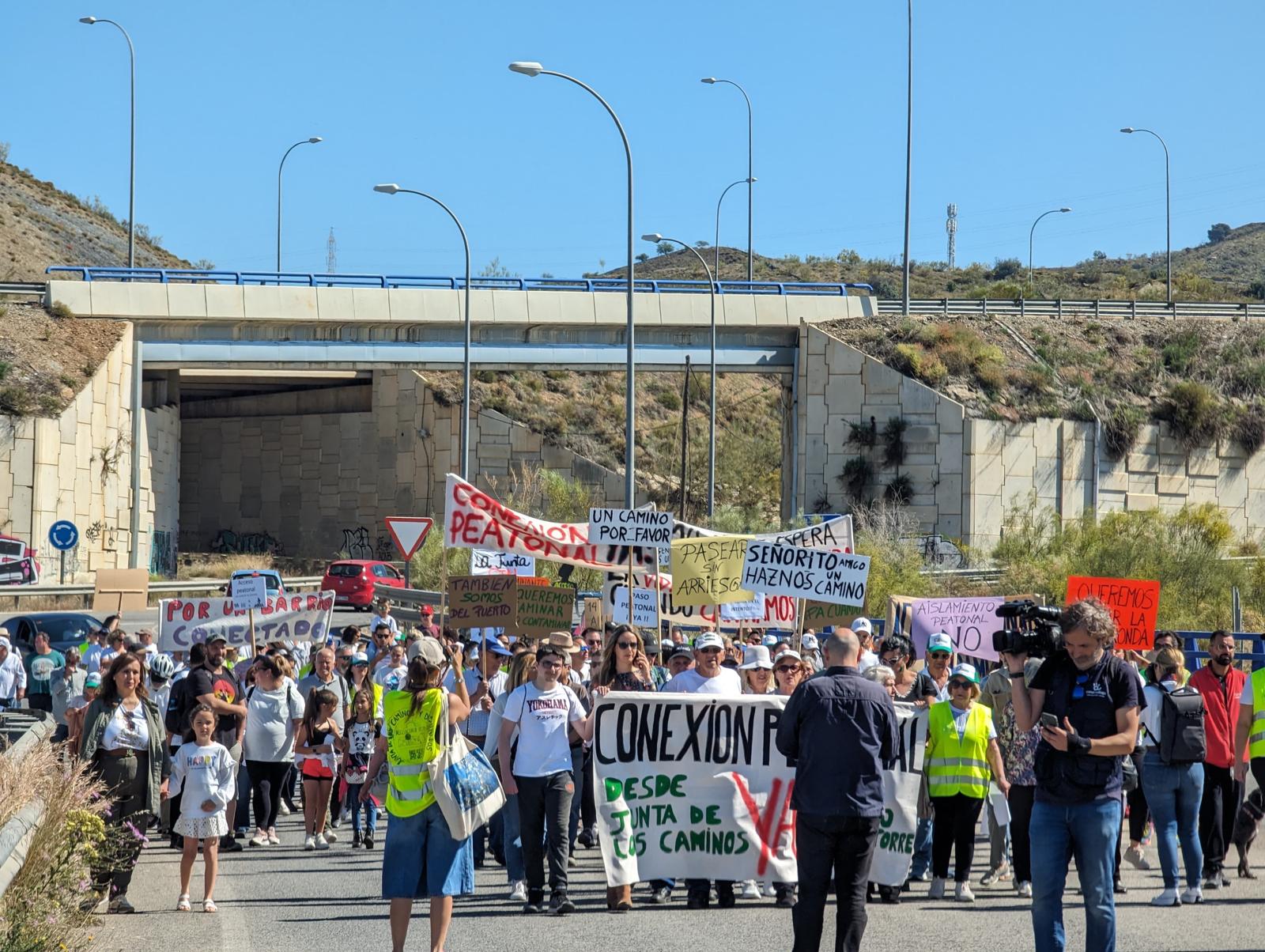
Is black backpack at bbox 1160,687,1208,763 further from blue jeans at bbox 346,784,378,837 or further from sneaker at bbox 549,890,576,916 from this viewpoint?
blue jeans at bbox 346,784,378,837

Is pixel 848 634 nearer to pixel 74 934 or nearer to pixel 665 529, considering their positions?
pixel 74 934

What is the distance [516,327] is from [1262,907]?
40.4 m

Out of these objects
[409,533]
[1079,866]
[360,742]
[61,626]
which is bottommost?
[360,742]

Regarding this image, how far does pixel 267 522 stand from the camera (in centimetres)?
6181

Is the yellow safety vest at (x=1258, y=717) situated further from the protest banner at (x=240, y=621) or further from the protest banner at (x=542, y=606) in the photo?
the protest banner at (x=240, y=621)

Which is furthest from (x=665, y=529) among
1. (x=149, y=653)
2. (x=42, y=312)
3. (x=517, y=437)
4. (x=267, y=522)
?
(x=267, y=522)

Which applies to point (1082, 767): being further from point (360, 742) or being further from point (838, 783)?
point (360, 742)

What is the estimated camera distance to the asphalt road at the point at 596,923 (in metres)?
9.44

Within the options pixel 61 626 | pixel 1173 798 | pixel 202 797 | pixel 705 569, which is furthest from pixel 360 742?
pixel 61 626

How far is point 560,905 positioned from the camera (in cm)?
1054

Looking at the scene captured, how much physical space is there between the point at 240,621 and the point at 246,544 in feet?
142

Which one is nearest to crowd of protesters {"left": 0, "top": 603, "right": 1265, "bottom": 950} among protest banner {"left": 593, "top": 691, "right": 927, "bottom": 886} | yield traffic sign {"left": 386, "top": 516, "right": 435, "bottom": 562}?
protest banner {"left": 593, "top": 691, "right": 927, "bottom": 886}

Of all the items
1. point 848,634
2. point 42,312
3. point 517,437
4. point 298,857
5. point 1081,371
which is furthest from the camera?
point 517,437

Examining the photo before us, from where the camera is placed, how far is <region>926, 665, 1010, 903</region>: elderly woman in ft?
36.6
